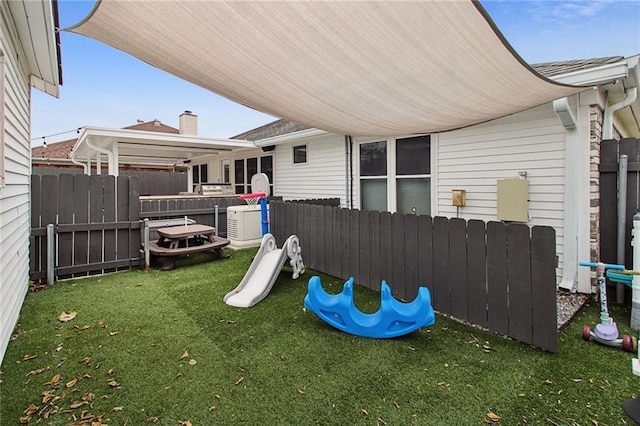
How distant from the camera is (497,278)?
318 cm

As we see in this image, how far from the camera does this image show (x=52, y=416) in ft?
6.91

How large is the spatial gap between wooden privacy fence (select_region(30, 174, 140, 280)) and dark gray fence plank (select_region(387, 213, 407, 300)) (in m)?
4.51

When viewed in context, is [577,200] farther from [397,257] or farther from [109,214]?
[109,214]

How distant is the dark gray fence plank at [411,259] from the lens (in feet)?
13.0

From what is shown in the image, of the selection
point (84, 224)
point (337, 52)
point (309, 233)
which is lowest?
point (309, 233)

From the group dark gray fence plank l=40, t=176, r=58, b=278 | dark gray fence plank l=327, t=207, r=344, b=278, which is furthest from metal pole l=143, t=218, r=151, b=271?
dark gray fence plank l=327, t=207, r=344, b=278

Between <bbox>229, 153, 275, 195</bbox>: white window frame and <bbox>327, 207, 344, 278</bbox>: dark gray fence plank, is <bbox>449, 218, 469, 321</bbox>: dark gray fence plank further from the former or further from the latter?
<bbox>229, 153, 275, 195</bbox>: white window frame

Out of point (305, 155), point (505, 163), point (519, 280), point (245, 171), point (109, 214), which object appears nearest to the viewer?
point (519, 280)

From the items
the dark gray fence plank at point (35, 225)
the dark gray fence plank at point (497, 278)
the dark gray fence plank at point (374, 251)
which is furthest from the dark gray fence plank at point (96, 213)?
the dark gray fence plank at point (497, 278)

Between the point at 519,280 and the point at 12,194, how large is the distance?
5048 mm

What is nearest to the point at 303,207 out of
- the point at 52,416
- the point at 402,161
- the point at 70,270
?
the point at 402,161

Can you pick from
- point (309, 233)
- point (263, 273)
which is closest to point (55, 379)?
point (263, 273)

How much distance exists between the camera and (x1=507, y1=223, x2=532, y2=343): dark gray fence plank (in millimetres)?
2951

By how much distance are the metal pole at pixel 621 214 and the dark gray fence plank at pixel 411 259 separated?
8.43ft
